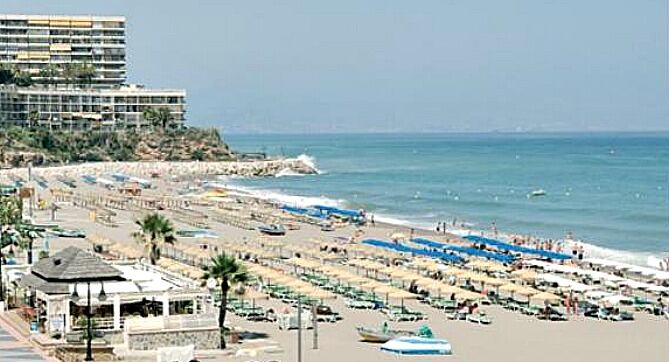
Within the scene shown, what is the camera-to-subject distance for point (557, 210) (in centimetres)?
9900

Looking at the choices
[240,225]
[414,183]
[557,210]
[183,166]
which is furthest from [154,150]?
[240,225]

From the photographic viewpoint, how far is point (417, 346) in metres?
36.5

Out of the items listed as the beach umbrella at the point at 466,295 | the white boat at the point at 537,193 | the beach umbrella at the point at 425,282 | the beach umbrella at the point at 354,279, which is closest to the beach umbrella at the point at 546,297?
the beach umbrella at the point at 466,295

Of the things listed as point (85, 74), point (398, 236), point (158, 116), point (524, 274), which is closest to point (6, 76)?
point (85, 74)

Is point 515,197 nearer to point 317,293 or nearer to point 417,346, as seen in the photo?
point 317,293

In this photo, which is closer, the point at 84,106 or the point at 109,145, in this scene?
the point at 109,145

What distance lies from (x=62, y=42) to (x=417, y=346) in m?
148

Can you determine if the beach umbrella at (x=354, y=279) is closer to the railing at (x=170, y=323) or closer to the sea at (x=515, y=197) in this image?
the railing at (x=170, y=323)

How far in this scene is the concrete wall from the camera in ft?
116

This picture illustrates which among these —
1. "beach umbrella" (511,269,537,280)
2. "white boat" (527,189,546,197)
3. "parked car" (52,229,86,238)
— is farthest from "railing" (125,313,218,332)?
"white boat" (527,189,546,197)

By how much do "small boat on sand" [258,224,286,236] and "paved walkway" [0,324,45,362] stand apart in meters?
35.4

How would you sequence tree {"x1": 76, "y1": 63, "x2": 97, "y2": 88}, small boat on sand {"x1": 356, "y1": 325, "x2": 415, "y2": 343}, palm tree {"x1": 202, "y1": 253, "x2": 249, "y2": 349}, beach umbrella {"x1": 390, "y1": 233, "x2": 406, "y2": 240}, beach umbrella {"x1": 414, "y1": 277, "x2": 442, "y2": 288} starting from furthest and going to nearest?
tree {"x1": 76, "y1": 63, "x2": 97, "y2": 88} → beach umbrella {"x1": 390, "y1": 233, "x2": 406, "y2": 240} → beach umbrella {"x1": 414, "y1": 277, "x2": 442, "y2": 288} → small boat on sand {"x1": 356, "y1": 325, "x2": 415, "y2": 343} → palm tree {"x1": 202, "y1": 253, "x2": 249, "y2": 349}

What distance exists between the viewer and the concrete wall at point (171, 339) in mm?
35469

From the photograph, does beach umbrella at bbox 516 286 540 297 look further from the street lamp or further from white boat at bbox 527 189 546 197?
white boat at bbox 527 189 546 197
